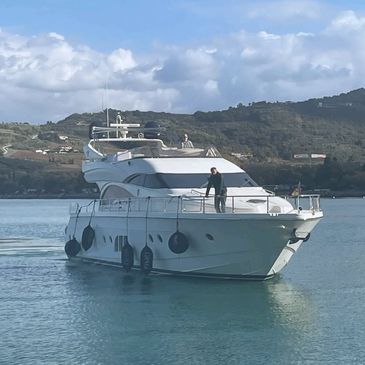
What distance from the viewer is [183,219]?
1052 inches

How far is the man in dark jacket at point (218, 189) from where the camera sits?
26.3 metres

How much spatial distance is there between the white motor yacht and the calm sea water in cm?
71

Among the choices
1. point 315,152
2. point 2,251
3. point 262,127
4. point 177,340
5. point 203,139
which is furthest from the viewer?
point 262,127

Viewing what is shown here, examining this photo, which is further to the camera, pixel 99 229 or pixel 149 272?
pixel 99 229

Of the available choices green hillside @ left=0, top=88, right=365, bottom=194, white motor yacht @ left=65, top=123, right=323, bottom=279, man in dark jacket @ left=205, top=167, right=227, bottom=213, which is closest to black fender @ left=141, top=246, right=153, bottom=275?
white motor yacht @ left=65, top=123, right=323, bottom=279

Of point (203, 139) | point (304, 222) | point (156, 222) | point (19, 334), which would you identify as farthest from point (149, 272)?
point (203, 139)

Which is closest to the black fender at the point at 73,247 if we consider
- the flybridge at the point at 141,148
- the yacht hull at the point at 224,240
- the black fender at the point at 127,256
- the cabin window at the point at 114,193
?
the cabin window at the point at 114,193

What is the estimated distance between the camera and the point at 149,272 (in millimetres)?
28953

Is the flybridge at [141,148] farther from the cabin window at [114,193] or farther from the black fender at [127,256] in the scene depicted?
the black fender at [127,256]

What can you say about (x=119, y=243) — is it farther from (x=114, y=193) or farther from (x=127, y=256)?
(x=114, y=193)

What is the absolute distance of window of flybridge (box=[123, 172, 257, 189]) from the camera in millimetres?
28859

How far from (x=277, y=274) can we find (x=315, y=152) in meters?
134

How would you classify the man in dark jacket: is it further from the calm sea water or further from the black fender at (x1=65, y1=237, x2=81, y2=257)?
the black fender at (x1=65, y1=237, x2=81, y2=257)

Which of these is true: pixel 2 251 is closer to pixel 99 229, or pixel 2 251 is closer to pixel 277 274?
pixel 99 229
